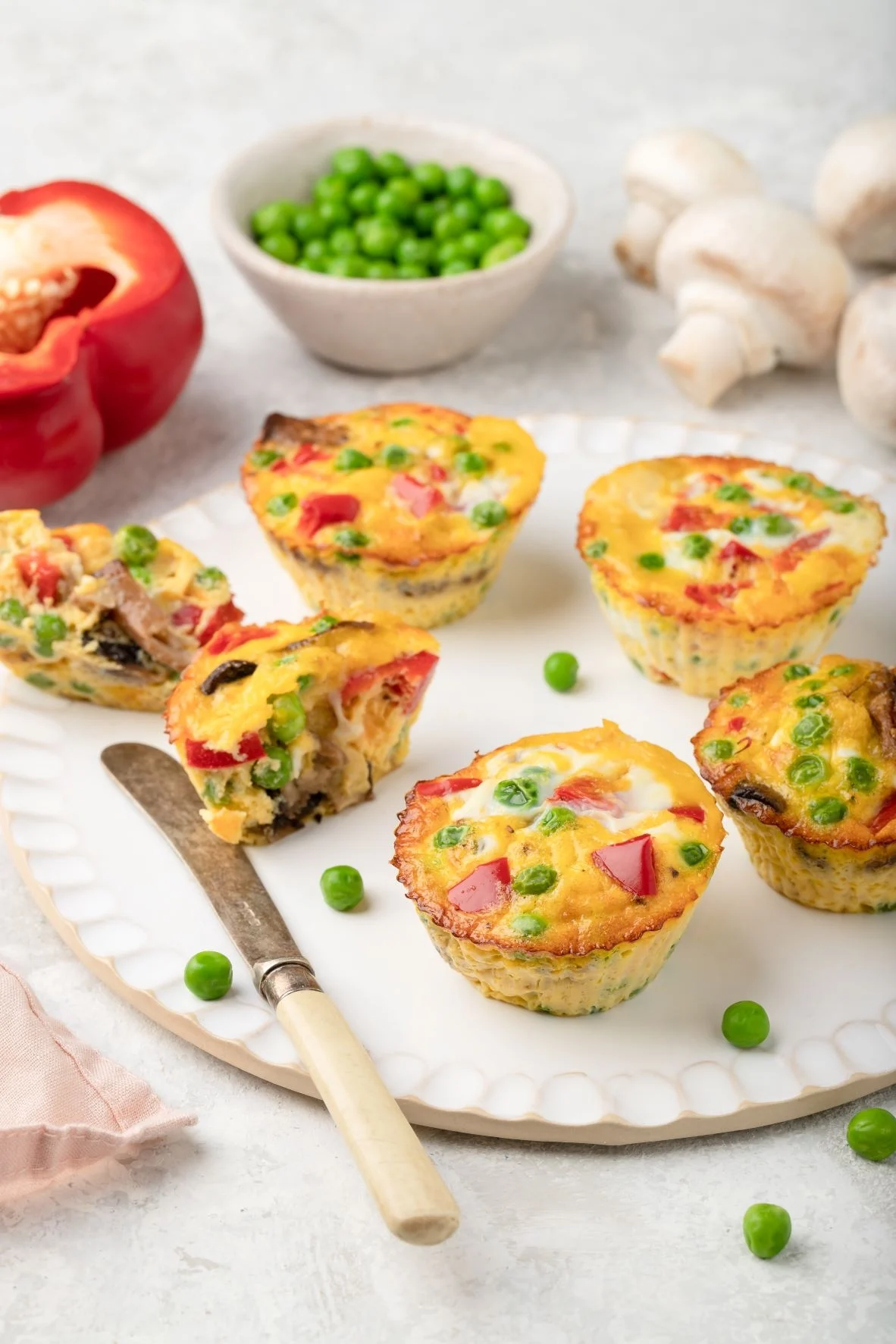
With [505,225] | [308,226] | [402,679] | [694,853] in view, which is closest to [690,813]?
[694,853]

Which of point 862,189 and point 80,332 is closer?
point 80,332

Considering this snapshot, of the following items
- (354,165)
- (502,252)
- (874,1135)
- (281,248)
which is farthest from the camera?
(354,165)

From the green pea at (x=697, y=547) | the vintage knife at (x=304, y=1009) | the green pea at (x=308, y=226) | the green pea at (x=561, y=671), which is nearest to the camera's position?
the vintage knife at (x=304, y=1009)

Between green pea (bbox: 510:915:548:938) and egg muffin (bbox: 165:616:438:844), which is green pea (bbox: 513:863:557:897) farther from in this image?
egg muffin (bbox: 165:616:438:844)

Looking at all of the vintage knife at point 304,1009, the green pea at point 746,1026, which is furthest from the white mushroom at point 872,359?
the vintage knife at point 304,1009

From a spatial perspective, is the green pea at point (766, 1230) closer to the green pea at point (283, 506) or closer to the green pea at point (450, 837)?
the green pea at point (450, 837)

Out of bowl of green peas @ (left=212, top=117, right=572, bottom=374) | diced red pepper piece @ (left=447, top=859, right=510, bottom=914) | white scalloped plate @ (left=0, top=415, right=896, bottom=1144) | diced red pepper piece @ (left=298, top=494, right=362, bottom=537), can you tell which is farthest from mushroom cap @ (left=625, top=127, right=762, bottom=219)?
diced red pepper piece @ (left=447, top=859, right=510, bottom=914)

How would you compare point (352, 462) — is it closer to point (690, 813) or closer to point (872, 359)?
point (690, 813)
